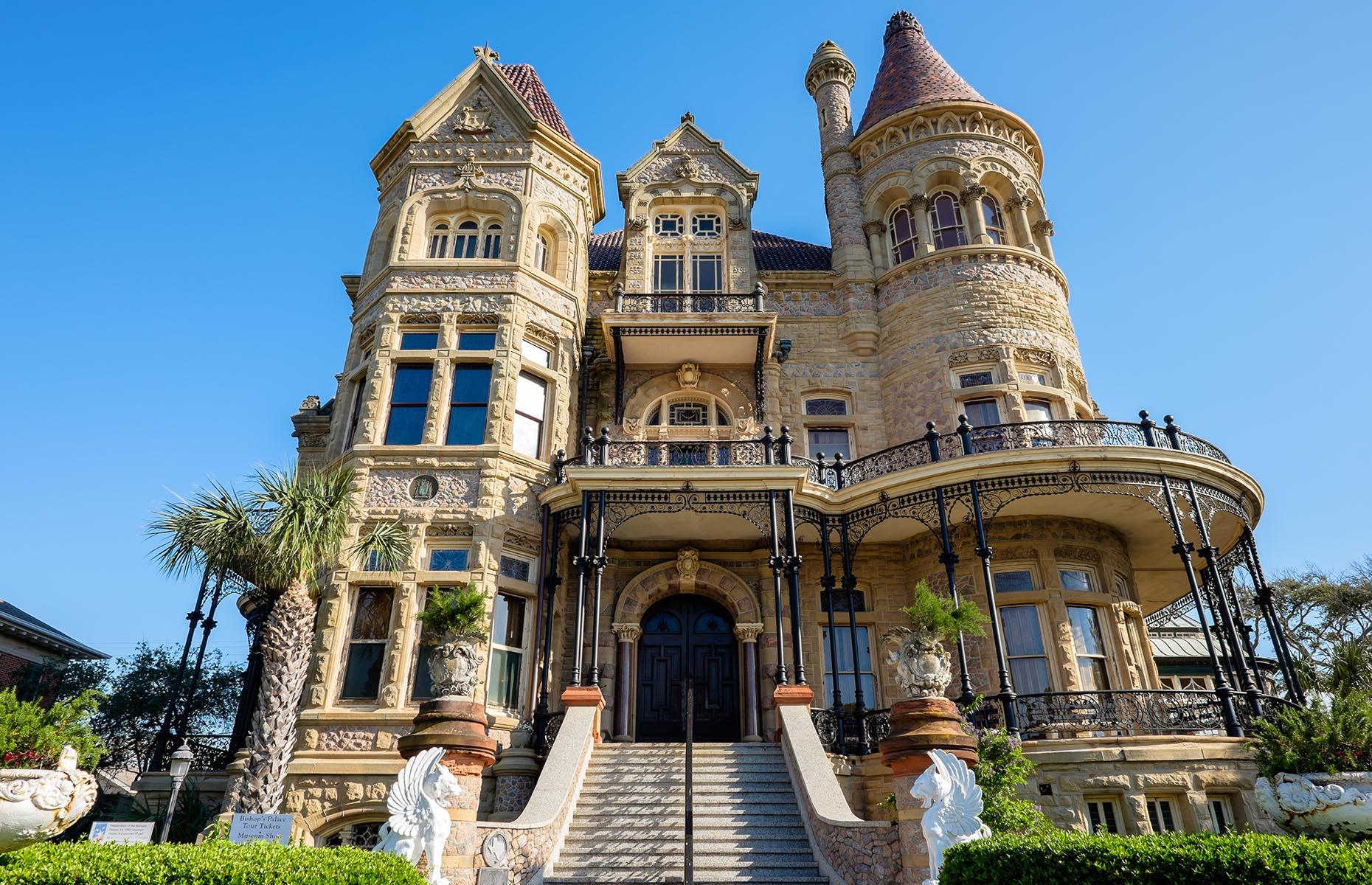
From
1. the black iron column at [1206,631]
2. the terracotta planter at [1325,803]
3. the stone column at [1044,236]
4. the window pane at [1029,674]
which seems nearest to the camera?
the terracotta planter at [1325,803]

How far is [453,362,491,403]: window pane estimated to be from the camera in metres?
16.0

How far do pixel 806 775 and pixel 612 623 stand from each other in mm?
6160

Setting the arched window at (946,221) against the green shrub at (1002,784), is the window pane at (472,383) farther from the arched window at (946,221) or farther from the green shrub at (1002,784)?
the arched window at (946,221)

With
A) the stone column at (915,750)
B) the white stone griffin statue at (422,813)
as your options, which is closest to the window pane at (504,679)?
the white stone griffin statue at (422,813)

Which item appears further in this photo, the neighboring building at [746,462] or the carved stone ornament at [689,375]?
the carved stone ornament at [689,375]

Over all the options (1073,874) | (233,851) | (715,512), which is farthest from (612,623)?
(1073,874)

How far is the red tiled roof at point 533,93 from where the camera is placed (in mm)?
20125

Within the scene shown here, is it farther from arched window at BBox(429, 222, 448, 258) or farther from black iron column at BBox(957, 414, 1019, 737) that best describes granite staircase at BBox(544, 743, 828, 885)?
arched window at BBox(429, 222, 448, 258)

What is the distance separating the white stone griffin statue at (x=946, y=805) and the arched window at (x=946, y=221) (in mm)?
14089

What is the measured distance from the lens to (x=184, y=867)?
6.00 m

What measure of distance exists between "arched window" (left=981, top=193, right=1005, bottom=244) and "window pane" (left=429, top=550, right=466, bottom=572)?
13.9 metres

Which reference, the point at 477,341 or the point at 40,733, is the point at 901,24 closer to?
the point at 477,341

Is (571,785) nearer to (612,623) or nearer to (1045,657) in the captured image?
(612,623)

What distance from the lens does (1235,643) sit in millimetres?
12445
